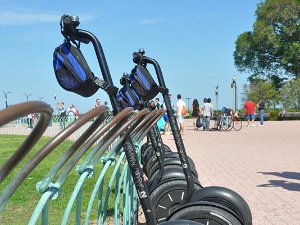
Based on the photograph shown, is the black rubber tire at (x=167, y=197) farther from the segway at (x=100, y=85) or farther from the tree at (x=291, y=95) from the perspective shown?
the tree at (x=291, y=95)

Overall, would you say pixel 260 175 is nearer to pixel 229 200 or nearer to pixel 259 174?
pixel 259 174

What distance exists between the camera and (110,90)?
2846mm

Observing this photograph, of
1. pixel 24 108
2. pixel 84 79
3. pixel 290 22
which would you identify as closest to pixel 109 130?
pixel 84 79

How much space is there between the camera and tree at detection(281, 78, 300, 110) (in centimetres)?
4544

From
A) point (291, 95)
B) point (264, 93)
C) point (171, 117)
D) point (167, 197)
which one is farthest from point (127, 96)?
point (264, 93)

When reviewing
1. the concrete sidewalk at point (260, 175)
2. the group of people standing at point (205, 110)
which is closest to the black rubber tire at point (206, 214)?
the concrete sidewalk at point (260, 175)

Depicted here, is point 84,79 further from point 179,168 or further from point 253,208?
point 253,208

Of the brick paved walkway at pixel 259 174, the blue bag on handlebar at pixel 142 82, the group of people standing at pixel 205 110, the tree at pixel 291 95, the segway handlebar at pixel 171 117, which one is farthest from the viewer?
the tree at pixel 291 95

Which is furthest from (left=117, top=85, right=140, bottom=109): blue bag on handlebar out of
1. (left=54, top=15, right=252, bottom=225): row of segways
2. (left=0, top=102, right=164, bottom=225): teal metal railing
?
(left=0, top=102, right=164, bottom=225): teal metal railing

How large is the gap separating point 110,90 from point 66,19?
45 centimetres

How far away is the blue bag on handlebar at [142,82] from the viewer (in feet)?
14.2

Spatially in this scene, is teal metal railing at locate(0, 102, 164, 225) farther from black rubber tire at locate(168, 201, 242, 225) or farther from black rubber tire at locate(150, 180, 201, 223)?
black rubber tire at locate(150, 180, 201, 223)

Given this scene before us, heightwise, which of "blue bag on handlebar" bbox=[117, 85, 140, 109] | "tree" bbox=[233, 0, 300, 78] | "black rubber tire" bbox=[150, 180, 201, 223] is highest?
Answer: "tree" bbox=[233, 0, 300, 78]

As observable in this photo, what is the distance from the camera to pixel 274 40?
162ft
